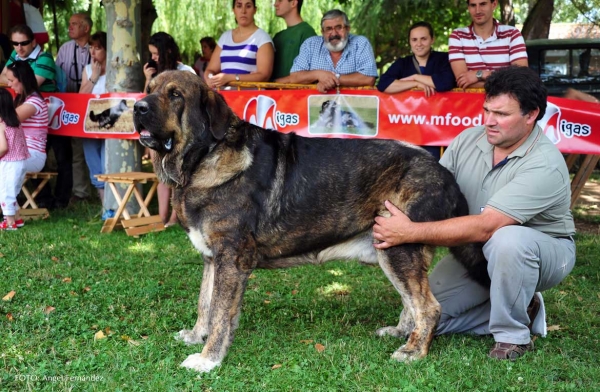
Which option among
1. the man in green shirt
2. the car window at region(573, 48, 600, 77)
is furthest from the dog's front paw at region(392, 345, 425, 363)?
the car window at region(573, 48, 600, 77)

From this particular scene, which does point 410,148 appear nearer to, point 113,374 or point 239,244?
point 239,244

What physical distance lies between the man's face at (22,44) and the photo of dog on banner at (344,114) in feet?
14.7

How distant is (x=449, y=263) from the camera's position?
4.98m

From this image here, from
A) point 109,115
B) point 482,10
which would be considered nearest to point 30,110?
point 109,115

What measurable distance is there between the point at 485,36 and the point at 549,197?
3.44 metres

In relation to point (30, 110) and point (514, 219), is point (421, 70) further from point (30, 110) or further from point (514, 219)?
point (30, 110)

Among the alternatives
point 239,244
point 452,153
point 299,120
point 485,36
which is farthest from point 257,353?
point 485,36

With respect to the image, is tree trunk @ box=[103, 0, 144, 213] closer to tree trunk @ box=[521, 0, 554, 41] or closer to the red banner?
the red banner

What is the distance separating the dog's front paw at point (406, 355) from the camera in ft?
13.8

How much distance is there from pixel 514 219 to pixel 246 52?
4780 mm

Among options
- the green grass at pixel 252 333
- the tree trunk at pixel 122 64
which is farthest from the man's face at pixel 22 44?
the green grass at pixel 252 333

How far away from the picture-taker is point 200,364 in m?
4.03

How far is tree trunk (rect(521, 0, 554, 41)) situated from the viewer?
1367 centimetres

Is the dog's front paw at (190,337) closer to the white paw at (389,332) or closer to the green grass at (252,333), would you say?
the green grass at (252,333)
